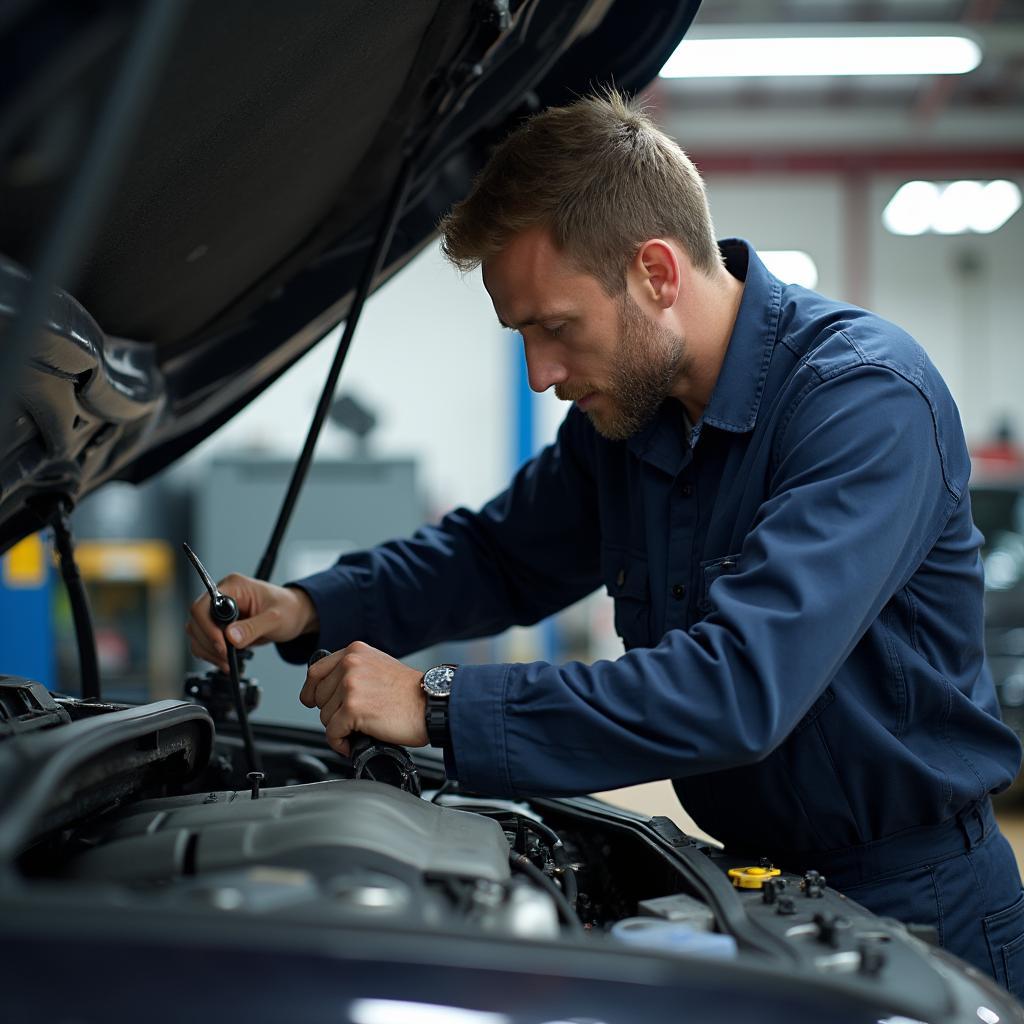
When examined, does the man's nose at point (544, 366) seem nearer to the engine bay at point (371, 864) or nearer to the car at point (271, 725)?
the car at point (271, 725)

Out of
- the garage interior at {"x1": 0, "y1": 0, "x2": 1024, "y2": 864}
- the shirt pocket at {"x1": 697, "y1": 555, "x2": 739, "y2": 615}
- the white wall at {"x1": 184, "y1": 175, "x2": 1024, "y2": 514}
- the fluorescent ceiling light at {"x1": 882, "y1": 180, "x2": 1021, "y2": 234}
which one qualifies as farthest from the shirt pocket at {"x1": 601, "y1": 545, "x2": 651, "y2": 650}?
Result: the fluorescent ceiling light at {"x1": 882, "y1": 180, "x2": 1021, "y2": 234}

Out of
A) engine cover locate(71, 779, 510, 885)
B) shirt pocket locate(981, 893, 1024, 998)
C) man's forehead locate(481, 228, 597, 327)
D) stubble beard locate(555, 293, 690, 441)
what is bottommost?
shirt pocket locate(981, 893, 1024, 998)

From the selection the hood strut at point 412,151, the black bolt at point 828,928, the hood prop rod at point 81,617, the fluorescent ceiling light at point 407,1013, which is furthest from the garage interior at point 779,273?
the fluorescent ceiling light at point 407,1013

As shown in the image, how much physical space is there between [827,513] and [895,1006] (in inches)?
20.5

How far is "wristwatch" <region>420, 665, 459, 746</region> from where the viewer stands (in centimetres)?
111

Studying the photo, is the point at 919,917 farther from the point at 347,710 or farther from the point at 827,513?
the point at 347,710

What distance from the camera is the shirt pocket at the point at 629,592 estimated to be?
1479mm

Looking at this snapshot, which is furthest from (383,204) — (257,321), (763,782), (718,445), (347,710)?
(763,782)

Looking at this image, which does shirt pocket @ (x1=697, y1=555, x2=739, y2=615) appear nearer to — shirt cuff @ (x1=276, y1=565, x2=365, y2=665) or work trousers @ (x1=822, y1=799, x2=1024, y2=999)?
work trousers @ (x1=822, y1=799, x2=1024, y2=999)

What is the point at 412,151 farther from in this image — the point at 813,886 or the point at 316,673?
the point at 813,886

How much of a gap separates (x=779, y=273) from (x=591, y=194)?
830 centimetres

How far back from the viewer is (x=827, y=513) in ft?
3.69

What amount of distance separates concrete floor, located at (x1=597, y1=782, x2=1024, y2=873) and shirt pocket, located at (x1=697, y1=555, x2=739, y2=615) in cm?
256

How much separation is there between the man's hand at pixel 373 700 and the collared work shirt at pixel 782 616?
2.2 inches
